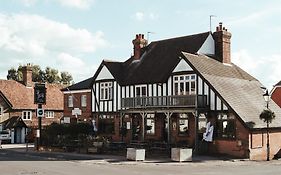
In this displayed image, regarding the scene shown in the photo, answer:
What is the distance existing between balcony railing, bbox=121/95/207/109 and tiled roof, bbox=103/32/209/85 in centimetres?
189

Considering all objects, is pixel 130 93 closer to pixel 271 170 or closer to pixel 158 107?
pixel 158 107

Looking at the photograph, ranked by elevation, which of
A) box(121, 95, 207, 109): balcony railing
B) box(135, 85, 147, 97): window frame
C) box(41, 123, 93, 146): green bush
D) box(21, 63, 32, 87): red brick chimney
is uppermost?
box(21, 63, 32, 87): red brick chimney

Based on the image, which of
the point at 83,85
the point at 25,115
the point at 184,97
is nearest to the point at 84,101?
the point at 83,85

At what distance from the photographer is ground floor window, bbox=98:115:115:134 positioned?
134 ft

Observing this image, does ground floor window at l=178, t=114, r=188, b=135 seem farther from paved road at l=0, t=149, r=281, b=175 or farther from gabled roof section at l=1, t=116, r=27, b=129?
gabled roof section at l=1, t=116, r=27, b=129

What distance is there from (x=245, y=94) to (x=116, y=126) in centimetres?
1201

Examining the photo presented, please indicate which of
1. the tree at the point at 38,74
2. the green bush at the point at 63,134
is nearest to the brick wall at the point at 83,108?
the green bush at the point at 63,134

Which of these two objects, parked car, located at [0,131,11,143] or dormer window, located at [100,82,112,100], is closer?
dormer window, located at [100,82,112,100]

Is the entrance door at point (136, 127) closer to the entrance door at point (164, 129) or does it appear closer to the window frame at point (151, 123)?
the window frame at point (151, 123)

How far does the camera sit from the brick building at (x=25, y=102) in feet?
168

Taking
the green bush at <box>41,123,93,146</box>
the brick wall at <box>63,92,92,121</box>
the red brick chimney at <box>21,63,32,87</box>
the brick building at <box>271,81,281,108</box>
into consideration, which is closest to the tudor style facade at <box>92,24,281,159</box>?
the brick wall at <box>63,92,92,121</box>

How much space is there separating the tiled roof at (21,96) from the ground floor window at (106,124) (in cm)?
1430

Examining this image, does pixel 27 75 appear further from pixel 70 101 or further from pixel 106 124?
pixel 106 124

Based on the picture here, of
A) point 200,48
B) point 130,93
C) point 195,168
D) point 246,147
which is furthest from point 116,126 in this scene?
point 195,168
